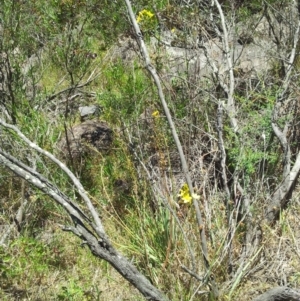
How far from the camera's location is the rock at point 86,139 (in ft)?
13.0

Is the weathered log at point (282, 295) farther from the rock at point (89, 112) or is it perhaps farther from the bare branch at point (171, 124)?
the rock at point (89, 112)

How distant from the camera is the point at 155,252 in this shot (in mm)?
2836

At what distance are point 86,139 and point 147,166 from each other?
3.04ft

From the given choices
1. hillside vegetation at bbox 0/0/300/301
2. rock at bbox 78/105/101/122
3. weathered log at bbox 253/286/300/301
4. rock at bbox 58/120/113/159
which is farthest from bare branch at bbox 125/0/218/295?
rock at bbox 78/105/101/122

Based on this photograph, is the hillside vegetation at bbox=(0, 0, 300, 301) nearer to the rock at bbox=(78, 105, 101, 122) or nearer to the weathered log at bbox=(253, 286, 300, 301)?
the rock at bbox=(78, 105, 101, 122)

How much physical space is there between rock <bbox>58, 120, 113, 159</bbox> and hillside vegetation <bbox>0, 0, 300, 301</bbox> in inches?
0.6

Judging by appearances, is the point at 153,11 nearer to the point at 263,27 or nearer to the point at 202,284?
the point at 263,27

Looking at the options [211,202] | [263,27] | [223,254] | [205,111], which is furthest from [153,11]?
[223,254]

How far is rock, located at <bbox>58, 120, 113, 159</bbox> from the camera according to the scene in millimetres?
3954

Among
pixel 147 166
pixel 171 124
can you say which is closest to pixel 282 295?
pixel 171 124

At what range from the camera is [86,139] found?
13.4 ft

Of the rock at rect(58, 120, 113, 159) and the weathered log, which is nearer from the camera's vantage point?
the weathered log

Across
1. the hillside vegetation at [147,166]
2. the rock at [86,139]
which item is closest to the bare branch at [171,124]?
the hillside vegetation at [147,166]

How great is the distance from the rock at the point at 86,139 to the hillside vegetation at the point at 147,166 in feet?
0.05
